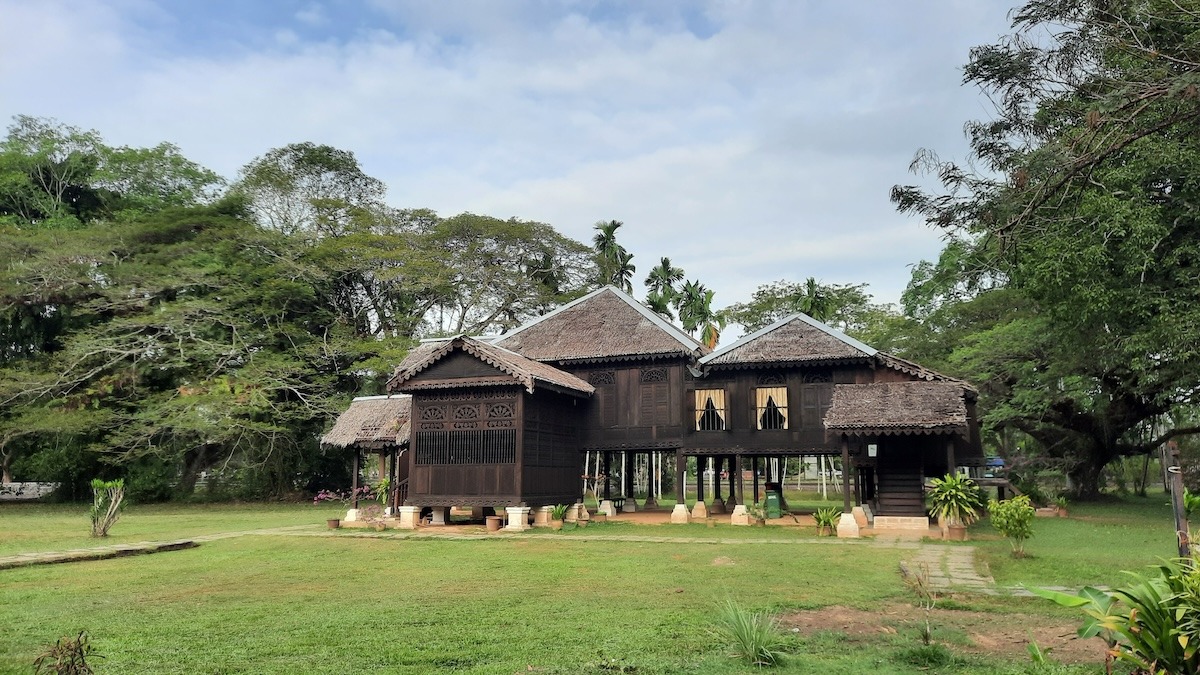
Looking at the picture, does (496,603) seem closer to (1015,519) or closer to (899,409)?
(1015,519)

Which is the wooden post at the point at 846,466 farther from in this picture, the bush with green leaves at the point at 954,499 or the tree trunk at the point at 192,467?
the tree trunk at the point at 192,467

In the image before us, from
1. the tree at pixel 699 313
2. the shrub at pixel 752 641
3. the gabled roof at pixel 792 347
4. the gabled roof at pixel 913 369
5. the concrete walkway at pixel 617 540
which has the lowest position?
the concrete walkway at pixel 617 540

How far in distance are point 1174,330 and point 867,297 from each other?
25128 millimetres

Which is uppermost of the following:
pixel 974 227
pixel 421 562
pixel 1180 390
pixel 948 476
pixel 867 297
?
pixel 867 297

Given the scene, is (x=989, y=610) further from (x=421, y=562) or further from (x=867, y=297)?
(x=867, y=297)

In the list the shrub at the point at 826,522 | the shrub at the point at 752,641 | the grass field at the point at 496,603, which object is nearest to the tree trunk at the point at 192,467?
the grass field at the point at 496,603

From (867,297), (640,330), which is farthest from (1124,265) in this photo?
(867,297)

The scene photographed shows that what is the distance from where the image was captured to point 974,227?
10.1 meters

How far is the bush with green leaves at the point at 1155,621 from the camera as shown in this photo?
15.0 feet

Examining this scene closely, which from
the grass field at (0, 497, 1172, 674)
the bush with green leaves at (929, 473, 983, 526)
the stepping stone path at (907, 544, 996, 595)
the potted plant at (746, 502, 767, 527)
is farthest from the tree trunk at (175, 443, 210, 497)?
the stepping stone path at (907, 544, 996, 595)

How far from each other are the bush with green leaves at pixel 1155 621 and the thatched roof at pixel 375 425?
17829 millimetres

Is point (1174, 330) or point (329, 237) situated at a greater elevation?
point (329, 237)

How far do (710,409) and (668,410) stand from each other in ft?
3.63

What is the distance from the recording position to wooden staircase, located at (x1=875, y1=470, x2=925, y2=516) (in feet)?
60.6
